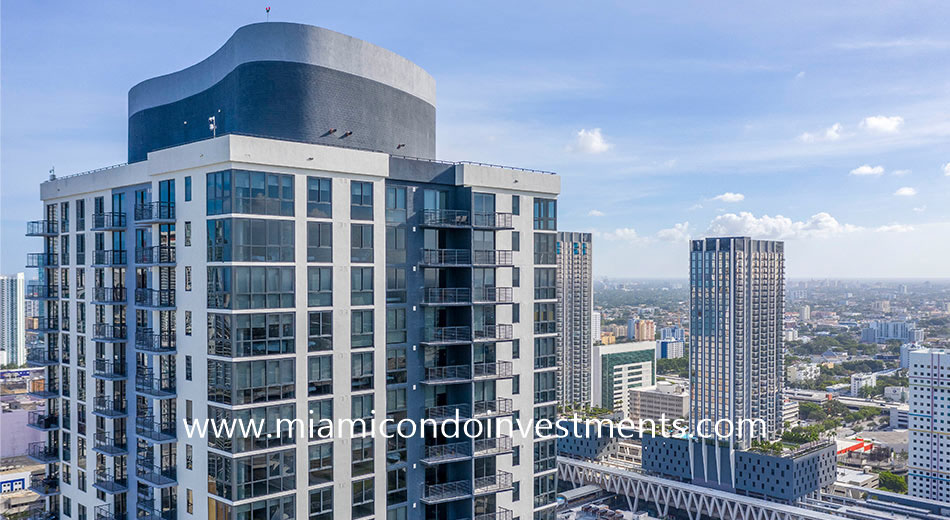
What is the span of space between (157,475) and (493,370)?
510 inches

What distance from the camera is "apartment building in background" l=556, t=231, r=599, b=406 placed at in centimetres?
14288

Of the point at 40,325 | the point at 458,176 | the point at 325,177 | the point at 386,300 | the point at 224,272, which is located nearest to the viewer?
the point at 224,272

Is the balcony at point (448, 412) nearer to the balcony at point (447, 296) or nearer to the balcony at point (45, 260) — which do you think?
the balcony at point (447, 296)

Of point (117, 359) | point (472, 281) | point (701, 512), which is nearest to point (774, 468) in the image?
point (701, 512)

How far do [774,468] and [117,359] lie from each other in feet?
266

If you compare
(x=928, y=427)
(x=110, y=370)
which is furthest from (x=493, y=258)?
(x=928, y=427)

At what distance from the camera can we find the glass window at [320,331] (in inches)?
920

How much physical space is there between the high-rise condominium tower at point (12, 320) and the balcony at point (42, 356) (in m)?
140

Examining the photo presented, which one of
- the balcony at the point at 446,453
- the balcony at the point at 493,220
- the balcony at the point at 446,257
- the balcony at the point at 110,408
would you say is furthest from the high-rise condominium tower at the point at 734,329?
the balcony at the point at 110,408

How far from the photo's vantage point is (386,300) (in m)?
25.3

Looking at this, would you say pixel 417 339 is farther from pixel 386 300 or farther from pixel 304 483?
pixel 304 483

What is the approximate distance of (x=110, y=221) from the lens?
29453 millimetres

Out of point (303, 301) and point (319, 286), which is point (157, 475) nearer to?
point (303, 301)

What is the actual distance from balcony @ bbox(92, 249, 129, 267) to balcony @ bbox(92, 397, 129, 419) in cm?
571
